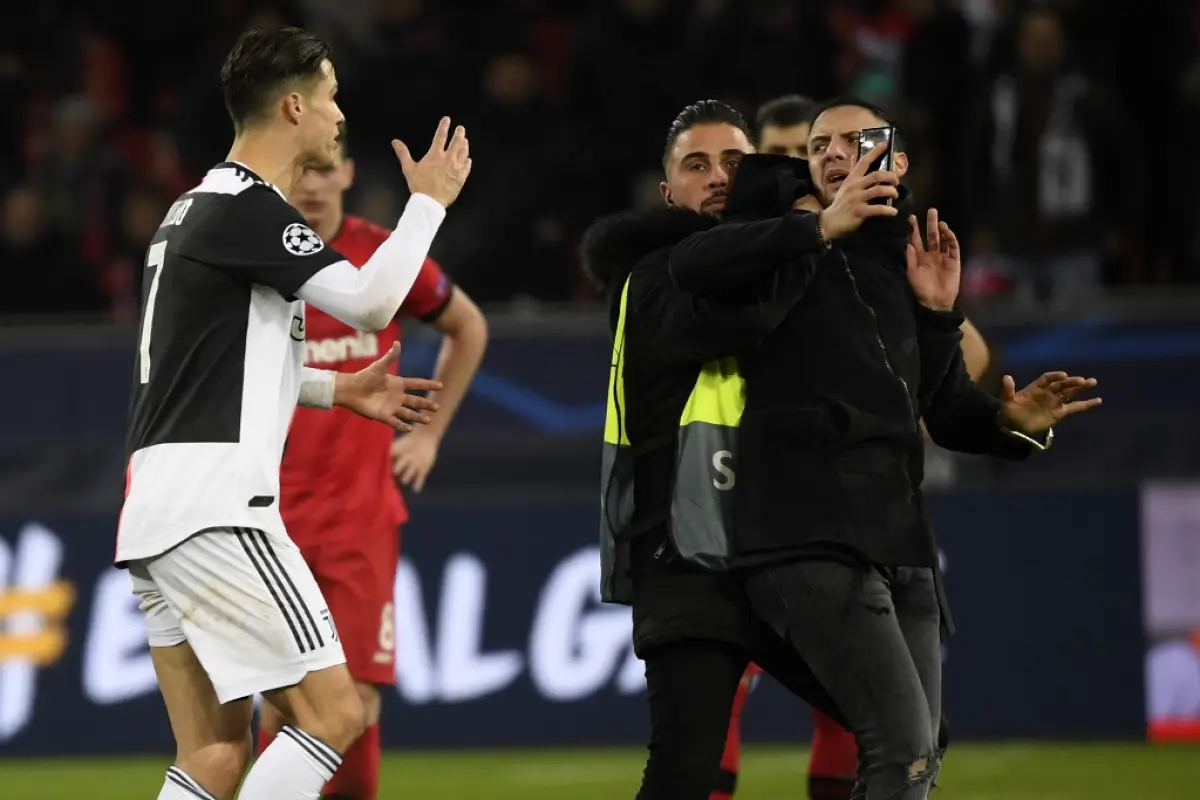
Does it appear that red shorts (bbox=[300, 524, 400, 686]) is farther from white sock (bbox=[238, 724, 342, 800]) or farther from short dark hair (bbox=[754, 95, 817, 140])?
short dark hair (bbox=[754, 95, 817, 140])

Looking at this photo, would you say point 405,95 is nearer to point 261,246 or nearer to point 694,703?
point 261,246

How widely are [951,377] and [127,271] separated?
858cm

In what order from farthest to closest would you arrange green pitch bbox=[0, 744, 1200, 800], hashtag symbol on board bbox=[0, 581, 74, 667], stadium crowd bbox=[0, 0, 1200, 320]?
stadium crowd bbox=[0, 0, 1200, 320] → hashtag symbol on board bbox=[0, 581, 74, 667] → green pitch bbox=[0, 744, 1200, 800]

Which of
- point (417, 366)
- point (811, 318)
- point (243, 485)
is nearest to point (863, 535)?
point (811, 318)

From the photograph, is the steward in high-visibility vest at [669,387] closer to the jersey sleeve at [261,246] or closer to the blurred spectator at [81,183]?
the jersey sleeve at [261,246]

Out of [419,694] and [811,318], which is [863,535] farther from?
[419,694]

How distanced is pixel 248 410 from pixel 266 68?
0.82 meters

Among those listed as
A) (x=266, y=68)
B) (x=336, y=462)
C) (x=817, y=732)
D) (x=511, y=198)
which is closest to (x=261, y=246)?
(x=266, y=68)

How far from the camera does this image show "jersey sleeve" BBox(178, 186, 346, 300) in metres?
4.67

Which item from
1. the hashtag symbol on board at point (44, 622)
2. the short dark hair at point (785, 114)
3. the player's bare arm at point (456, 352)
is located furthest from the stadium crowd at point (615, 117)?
the player's bare arm at point (456, 352)

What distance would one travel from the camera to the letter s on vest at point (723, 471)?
486cm

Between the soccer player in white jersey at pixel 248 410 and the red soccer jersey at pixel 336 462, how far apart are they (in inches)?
64.7

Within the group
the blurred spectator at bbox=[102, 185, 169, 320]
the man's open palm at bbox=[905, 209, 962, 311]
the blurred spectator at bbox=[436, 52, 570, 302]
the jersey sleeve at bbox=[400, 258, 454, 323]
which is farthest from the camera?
the blurred spectator at bbox=[102, 185, 169, 320]

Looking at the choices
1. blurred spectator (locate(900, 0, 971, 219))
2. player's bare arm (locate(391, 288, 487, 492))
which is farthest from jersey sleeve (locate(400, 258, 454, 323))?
blurred spectator (locate(900, 0, 971, 219))
